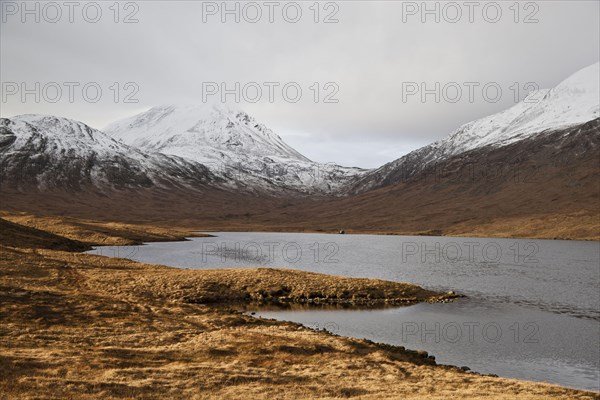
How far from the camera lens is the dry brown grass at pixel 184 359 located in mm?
23625

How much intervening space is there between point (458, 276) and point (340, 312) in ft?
129

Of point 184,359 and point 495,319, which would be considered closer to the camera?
point 184,359

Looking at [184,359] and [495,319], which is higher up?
[184,359]

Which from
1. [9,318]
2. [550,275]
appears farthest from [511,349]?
[550,275]

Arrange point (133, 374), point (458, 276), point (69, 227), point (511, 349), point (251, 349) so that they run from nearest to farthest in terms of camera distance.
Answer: point (133, 374), point (251, 349), point (511, 349), point (458, 276), point (69, 227)

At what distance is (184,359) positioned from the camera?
2927 cm

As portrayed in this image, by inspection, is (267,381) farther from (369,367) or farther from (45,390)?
(45,390)

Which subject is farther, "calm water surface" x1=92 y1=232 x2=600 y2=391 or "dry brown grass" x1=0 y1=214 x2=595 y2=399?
"calm water surface" x1=92 y1=232 x2=600 y2=391

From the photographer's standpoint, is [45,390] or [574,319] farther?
[574,319]

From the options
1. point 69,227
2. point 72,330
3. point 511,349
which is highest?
point 69,227

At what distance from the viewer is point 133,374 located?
989 inches

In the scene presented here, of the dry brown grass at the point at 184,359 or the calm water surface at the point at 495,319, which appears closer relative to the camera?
the dry brown grass at the point at 184,359

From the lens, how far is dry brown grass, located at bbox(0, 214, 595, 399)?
2362 centimetres

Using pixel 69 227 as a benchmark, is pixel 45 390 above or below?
below
